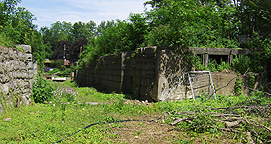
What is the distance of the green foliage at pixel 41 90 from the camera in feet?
25.4

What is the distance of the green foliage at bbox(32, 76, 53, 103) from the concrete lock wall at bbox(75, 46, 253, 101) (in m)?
3.20

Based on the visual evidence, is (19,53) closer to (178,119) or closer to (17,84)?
(17,84)

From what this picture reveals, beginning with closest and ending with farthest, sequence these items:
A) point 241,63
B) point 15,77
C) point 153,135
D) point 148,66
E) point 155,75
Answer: point 153,135 → point 15,77 → point 155,75 → point 148,66 → point 241,63

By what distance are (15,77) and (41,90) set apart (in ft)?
4.22

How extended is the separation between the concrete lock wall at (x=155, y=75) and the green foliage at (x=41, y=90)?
3.20 m

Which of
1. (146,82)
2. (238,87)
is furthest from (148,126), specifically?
(238,87)

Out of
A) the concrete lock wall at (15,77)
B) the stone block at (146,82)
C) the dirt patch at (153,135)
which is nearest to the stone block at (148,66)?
the stone block at (146,82)

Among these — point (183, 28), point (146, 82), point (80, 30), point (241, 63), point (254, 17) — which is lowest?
point (146, 82)

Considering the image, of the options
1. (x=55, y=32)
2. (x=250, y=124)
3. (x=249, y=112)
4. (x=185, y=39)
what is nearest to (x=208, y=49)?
(x=185, y=39)

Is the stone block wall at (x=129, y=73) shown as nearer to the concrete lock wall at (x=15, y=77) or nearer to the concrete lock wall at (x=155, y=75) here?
the concrete lock wall at (x=155, y=75)

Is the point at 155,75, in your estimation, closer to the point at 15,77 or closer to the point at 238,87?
the point at 238,87

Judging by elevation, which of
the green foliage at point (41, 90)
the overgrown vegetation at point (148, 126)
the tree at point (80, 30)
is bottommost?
the overgrown vegetation at point (148, 126)

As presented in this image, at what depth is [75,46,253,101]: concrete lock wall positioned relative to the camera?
314 inches

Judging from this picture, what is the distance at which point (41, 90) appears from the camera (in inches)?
306
